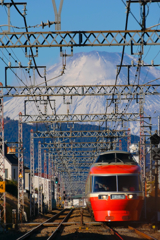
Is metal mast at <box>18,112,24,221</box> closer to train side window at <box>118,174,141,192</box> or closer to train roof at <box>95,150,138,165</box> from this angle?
train roof at <box>95,150,138,165</box>

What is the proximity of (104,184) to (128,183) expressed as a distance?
45.3 inches

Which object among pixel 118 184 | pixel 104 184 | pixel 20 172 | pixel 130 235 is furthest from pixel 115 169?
pixel 20 172

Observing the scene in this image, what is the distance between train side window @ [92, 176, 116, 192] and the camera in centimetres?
2167

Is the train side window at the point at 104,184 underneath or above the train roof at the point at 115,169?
underneath

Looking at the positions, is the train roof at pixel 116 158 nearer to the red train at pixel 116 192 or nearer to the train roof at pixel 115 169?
the red train at pixel 116 192

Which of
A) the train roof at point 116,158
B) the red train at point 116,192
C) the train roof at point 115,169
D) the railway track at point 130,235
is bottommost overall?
the railway track at point 130,235

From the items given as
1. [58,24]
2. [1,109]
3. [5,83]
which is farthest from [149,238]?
[5,83]

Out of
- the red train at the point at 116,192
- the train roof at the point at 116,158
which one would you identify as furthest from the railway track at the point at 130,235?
the train roof at the point at 116,158

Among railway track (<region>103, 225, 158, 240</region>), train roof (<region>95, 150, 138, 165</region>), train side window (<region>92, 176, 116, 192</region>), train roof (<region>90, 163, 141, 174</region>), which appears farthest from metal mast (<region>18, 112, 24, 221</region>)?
railway track (<region>103, 225, 158, 240</region>)

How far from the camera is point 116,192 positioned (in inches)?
843

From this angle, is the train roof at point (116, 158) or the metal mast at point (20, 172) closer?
the train roof at point (116, 158)

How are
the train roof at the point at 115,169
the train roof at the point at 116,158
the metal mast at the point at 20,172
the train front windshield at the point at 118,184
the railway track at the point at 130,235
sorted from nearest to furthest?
the railway track at the point at 130,235 → the train front windshield at the point at 118,184 → the train roof at the point at 115,169 → the train roof at the point at 116,158 → the metal mast at the point at 20,172

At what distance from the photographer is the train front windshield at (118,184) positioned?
2164cm

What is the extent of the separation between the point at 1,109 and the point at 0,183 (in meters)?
5.73
